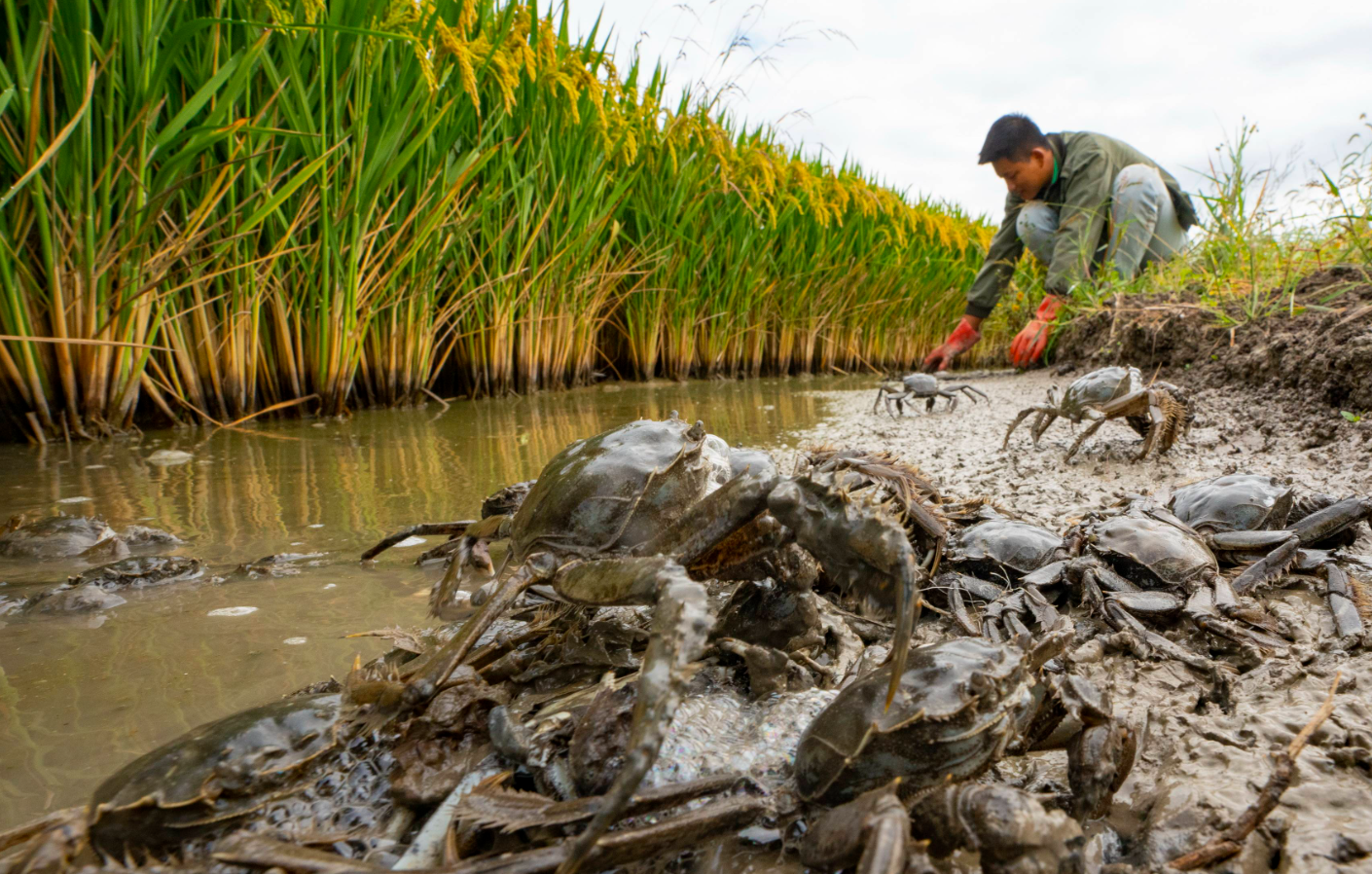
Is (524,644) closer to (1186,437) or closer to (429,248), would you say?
(1186,437)

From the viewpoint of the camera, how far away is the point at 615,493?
1.37 meters

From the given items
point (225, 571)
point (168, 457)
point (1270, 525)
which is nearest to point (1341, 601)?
point (1270, 525)

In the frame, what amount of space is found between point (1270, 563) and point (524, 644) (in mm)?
1582

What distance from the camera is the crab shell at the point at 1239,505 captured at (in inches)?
67.7

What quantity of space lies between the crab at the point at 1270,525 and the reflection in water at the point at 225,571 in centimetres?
185

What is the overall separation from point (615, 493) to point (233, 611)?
0.94 metres

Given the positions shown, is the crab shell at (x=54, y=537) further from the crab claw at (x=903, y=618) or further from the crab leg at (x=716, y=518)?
the crab claw at (x=903, y=618)

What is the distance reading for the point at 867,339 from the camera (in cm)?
1048

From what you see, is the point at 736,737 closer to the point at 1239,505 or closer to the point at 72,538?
the point at 1239,505

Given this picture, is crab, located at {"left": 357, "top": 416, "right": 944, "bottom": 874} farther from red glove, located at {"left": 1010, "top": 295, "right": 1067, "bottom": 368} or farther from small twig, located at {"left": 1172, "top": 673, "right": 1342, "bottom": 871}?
red glove, located at {"left": 1010, "top": 295, "right": 1067, "bottom": 368}

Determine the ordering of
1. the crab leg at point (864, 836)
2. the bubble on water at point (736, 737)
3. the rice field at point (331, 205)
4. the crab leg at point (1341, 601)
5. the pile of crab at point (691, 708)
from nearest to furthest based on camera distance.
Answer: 1. the crab leg at point (864, 836)
2. the pile of crab at point (691, 708)
3. the bubble on water at point (736, 737)
4. the crab leg at point (1341, 601)
5. the rice field at point (331, 205)

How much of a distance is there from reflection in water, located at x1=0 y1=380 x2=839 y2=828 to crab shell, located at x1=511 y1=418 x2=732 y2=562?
0.43 meters

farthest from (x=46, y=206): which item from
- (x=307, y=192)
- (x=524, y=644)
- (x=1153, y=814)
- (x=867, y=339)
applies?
(x=867, y=339)

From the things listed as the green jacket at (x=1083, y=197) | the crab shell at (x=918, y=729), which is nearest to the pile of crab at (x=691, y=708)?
the crab shell at (x=918, y=729)
